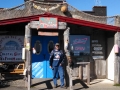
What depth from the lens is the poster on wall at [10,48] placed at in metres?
11.5

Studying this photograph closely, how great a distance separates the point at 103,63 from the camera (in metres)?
12.7

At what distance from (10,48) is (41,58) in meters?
1.66

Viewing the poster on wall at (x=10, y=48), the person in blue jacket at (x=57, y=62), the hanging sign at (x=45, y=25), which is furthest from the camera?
the poster on wall at (x=10, y=48)

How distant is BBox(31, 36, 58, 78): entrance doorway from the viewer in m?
11.6

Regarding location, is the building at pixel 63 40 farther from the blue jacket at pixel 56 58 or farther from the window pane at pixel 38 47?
the blue jacket at pixel 56 58

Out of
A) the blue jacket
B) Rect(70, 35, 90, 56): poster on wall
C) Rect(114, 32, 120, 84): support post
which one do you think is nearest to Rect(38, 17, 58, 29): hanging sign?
the blue jacket

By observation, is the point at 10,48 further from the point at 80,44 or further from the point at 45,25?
the point at 80,44

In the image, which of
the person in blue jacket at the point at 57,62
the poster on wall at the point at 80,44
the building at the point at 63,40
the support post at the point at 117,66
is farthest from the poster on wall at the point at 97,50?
the person in blue jacket at the point at 57,62

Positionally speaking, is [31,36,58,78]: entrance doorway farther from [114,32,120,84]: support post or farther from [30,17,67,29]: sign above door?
[114,32,120,84]: support post

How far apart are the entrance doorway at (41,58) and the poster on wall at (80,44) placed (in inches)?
55.6

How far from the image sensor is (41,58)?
1159 cm

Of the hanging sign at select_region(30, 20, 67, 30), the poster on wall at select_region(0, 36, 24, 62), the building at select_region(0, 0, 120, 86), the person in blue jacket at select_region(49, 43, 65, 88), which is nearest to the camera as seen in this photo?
the person in blue jacket at select_region(49, 43, 65, 88)

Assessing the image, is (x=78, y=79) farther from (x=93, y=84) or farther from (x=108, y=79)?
(x=108, y=79)

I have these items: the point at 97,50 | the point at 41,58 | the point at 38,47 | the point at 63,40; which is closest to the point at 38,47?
the point at 38,47
